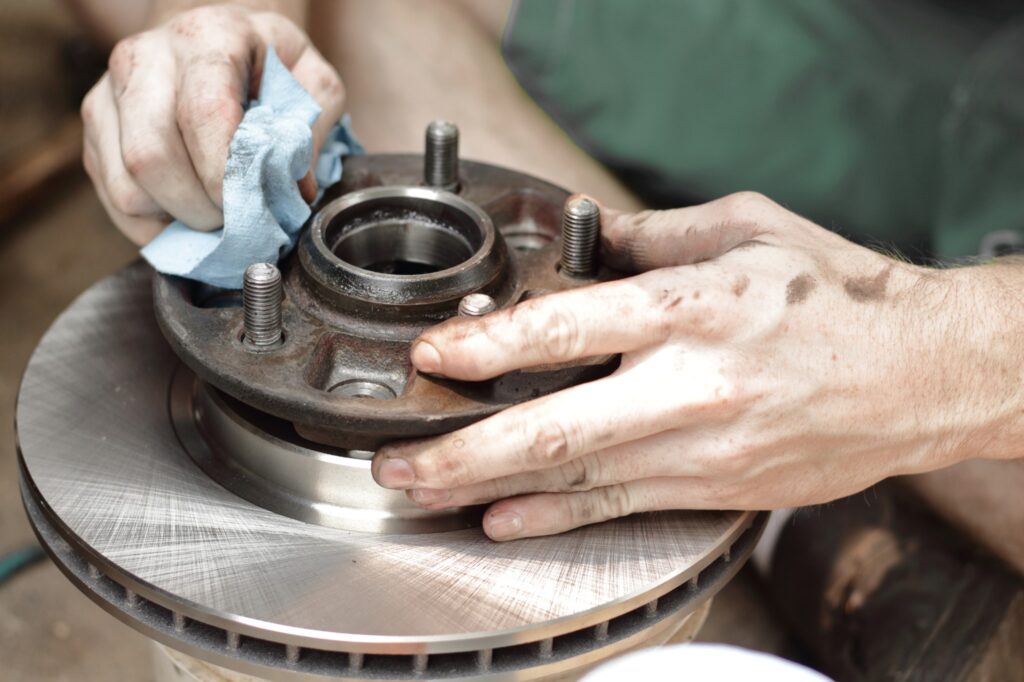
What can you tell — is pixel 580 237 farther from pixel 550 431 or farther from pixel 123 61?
pixel 123 61

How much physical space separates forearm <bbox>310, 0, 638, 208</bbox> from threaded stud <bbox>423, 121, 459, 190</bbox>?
2.03 feet

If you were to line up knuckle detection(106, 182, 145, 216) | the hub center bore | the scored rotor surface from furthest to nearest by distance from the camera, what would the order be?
knuckle detection(106, 182, 145, 216)
the hub center bore
the scored rotor surface

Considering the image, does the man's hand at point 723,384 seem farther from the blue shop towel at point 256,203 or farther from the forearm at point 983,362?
the blue shop towel at point 256,203

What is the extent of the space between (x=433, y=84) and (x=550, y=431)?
40.5 inches

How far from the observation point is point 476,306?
29.2 inches

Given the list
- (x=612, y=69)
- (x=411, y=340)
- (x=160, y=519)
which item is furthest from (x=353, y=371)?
(x=612, y=69)

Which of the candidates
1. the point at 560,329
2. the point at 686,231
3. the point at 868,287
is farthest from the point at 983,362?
the point at 560,329

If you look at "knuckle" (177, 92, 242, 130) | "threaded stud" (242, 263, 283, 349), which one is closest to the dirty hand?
"knuckle" (177, 92, 242, 130)

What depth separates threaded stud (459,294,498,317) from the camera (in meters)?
0.74

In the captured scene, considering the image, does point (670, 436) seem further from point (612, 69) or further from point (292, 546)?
point (612, 69)

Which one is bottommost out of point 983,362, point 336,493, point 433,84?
point 433,84

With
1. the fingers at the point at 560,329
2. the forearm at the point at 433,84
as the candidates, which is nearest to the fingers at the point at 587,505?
the fingers at the point at 560,329

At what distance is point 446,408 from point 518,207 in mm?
315

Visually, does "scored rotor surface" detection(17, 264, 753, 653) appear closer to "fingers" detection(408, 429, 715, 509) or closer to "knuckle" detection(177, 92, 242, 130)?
"fingers" detection(408, 429, 715, 509)
